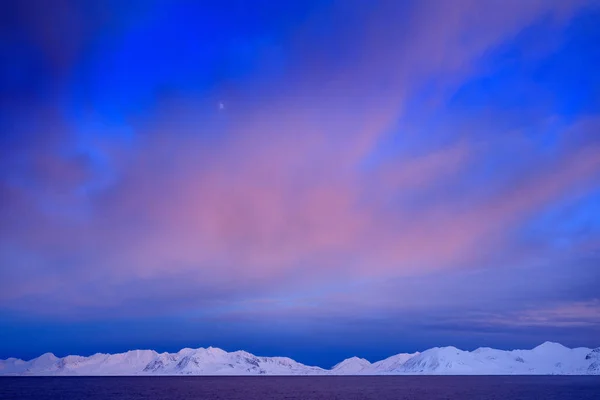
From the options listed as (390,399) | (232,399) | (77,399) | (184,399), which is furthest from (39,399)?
(390,399)

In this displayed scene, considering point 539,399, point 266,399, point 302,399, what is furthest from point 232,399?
point 539,399

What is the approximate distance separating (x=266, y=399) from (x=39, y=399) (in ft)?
269

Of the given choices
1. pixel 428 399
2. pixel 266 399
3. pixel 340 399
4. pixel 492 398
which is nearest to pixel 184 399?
pixel 266 399

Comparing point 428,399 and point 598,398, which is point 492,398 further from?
point 598,398

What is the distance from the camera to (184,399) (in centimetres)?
19162

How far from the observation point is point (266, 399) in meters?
196

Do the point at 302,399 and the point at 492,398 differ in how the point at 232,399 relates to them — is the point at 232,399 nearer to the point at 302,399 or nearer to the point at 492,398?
the point at 302,399

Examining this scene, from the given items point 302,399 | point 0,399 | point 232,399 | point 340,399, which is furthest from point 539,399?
point 0,399

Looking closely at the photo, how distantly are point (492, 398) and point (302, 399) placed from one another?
68898mm

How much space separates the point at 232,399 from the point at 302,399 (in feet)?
83.9

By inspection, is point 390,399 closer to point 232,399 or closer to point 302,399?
point 302,399

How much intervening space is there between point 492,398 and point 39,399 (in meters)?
164

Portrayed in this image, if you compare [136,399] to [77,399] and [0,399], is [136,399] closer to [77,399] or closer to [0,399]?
[77,399]

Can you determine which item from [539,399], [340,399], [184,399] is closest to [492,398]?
[539,399]
